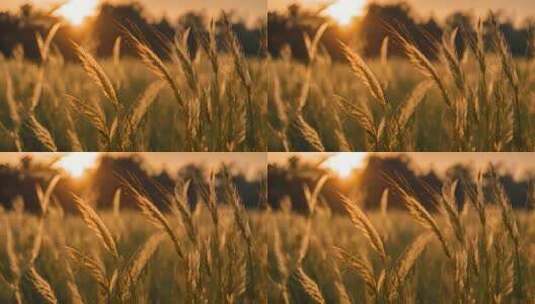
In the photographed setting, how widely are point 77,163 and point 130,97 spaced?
9.6 inches

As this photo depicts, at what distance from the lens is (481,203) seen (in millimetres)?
2393

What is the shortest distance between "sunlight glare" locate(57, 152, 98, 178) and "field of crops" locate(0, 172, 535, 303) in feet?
0.28

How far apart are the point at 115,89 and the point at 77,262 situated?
0.51 metres

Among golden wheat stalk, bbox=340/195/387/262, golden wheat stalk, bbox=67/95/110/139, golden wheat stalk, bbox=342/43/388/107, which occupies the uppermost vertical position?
golden wheat stalk, bbox=342/43/388/107

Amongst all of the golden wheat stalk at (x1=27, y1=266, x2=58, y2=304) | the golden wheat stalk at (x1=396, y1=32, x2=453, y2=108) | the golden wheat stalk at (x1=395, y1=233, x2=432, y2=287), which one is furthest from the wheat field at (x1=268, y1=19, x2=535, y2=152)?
the golden wheat stalk at (x1=27, y1=266, x2=58, y2=304)

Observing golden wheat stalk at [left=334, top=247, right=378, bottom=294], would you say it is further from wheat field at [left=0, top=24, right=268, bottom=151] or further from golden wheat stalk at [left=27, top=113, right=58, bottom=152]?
golden wheat stalk at [left=27, top=113, right=58, bottom=152]

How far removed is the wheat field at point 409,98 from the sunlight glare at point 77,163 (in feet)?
1.72

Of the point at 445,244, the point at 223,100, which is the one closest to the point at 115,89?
the point at 223,100

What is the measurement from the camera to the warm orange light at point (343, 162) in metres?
2.42

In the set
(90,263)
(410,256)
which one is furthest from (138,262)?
(410,256)

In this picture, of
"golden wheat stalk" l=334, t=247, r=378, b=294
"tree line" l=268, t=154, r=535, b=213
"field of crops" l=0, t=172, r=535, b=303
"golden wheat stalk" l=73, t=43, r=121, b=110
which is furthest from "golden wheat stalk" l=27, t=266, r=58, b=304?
"golden wheat stalk" l=334, t=247, r=378, b=294

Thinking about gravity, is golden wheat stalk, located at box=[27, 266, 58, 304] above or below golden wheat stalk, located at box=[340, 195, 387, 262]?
below

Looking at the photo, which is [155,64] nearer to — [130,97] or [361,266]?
[130,97]

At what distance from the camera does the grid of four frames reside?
2.38 metres
